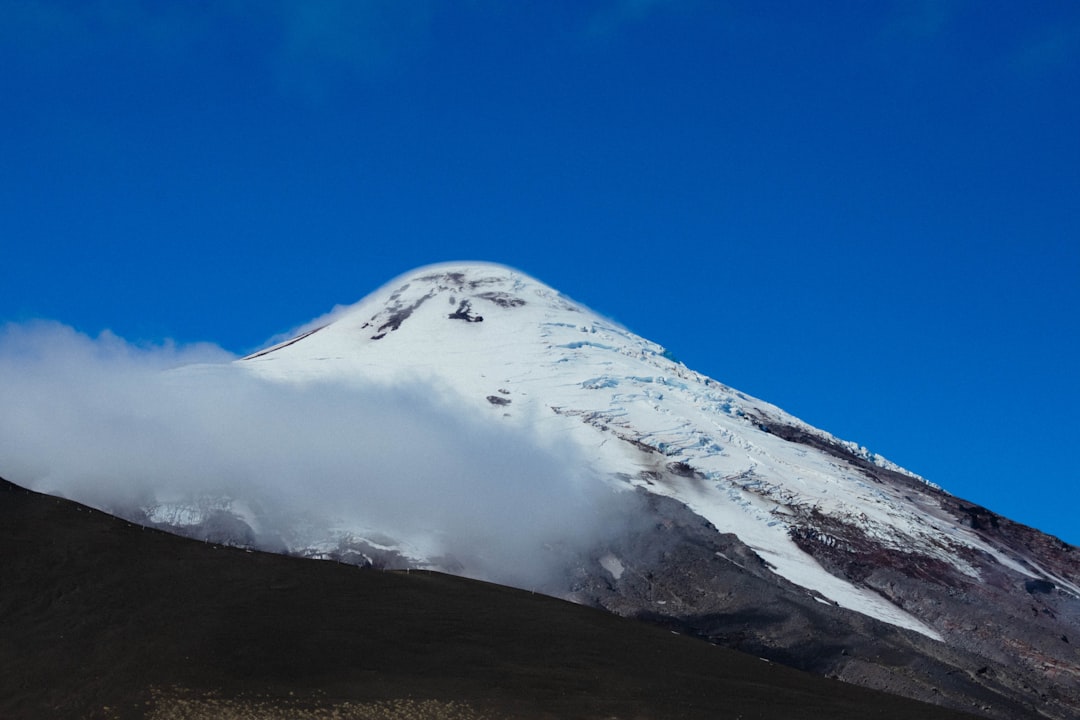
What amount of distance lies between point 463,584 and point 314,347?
2413 inches

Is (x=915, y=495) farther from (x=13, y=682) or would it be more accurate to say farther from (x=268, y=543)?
(x=13, y=682)

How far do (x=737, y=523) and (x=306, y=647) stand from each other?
3675 centimetres

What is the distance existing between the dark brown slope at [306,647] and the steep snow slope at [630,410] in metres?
18.6

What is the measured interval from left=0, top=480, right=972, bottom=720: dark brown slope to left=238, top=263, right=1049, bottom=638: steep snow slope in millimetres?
18607

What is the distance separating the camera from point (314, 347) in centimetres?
11319

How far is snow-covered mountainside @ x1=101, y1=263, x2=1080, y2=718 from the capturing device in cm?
5747

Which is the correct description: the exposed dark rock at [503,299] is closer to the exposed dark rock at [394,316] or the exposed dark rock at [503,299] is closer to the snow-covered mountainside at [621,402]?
the snow-covered mountainside at [621,402]

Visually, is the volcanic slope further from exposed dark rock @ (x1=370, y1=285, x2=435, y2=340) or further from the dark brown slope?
the dark brown slope

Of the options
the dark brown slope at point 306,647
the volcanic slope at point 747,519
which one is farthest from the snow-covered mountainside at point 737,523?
the dark brown slope at point 306,647

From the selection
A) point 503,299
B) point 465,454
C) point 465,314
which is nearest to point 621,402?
point 465,454

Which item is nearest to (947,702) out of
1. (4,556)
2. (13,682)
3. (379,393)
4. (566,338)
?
(13,682)

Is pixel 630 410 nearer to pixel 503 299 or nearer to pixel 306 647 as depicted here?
pixel 503 299

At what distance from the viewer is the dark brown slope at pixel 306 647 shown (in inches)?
1580

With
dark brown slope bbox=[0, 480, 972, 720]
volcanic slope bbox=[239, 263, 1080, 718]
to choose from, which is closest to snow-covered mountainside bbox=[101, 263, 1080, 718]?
volcanic slope bbox=[239, 263, 1080, 718]
